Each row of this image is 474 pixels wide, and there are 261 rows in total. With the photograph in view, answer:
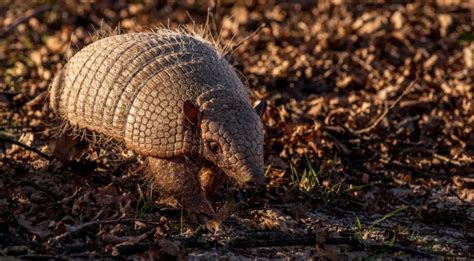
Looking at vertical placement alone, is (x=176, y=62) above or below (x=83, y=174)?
above

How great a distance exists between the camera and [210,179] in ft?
19.0

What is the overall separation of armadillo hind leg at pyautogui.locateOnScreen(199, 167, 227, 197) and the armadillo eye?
38 centimetres

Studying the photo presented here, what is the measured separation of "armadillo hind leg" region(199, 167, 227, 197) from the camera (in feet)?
18.8

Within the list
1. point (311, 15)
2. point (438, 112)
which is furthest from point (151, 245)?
point (311, 15)

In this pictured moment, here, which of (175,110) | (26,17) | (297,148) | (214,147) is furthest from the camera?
(26,17)

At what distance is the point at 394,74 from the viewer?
928 cm

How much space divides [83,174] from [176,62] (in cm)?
139

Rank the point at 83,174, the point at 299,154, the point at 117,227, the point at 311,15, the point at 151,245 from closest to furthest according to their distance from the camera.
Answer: the point at 151,245 < the point at 117,227 < the point at 83,174 < the point at 299,154 < the point at 311,15

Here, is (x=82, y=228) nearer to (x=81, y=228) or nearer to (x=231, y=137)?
(x=81, y=228)

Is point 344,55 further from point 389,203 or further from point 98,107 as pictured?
point 98,107

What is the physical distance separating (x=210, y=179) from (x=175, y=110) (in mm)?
672

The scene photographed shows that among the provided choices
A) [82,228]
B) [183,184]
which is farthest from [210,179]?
[82,228]

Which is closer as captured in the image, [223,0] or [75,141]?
[75,141]

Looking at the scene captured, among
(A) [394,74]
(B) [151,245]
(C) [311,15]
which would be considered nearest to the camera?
(B) [151,245]
